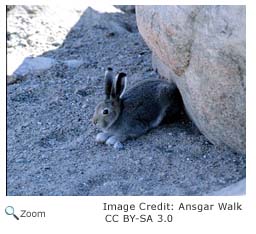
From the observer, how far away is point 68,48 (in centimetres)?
865

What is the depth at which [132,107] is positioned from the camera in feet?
21.8

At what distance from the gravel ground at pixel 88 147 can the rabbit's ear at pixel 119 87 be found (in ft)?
1.35

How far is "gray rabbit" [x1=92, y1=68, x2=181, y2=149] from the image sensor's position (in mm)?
6457

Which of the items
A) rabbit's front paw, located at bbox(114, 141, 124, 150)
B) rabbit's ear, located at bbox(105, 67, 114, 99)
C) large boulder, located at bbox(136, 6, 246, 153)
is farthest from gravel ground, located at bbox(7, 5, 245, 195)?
rabbit's ear, located at bbox(105, 67, 114, 99)

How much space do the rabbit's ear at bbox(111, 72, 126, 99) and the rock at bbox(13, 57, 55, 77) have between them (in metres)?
1.78

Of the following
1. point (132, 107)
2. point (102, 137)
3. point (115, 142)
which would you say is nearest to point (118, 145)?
point (115, 142)

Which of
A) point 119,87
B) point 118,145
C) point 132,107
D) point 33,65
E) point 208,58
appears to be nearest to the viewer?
point 208,58

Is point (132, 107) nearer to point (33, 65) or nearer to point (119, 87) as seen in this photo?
point (119, 87)

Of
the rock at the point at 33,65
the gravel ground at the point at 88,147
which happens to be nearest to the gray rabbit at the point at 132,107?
the gravel ground at the point at 88,147

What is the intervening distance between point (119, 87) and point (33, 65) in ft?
6.52

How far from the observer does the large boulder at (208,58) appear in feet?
17.0
